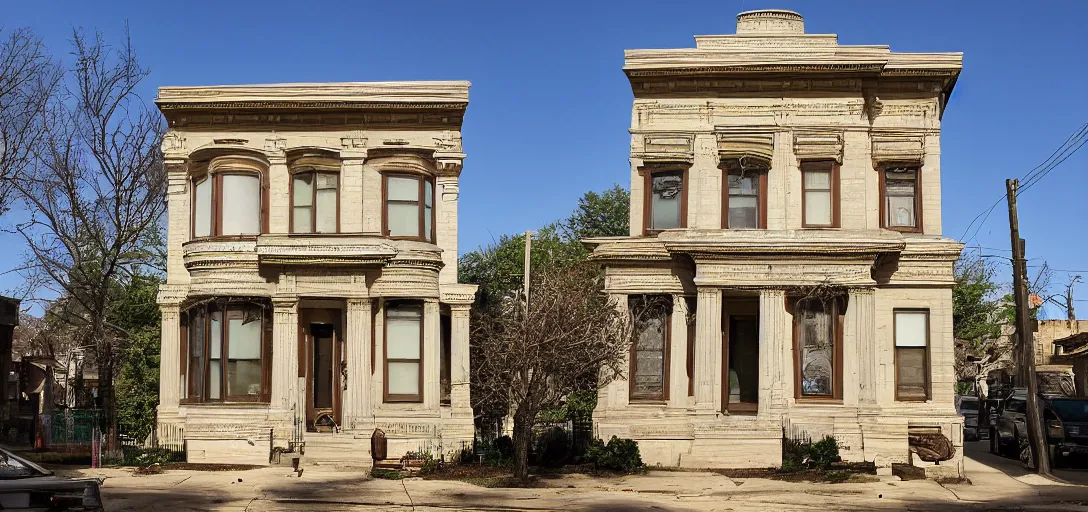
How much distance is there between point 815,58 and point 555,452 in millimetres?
11719

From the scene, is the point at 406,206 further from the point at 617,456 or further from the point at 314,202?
the point at 617,456

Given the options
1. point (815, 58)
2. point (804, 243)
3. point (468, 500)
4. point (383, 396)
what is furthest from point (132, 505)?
point (815, 58)

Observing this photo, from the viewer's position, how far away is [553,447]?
32.2 m

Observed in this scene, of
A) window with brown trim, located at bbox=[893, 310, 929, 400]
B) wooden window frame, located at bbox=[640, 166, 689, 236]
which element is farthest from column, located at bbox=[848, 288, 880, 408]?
wooden window frame, located at bbox=[640, 166, 689, 236]

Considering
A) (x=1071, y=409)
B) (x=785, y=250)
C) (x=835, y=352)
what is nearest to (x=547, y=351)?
(x=785, y=250)

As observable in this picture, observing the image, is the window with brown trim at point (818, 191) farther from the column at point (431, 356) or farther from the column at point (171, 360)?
the column at point (171, 360)

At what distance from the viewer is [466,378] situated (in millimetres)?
32156

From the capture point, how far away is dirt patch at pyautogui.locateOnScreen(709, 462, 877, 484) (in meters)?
28.6

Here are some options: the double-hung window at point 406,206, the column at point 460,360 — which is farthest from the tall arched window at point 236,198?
the column at point 460,360

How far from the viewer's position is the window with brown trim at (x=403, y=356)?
105 ft

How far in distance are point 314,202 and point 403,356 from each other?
14.8ft

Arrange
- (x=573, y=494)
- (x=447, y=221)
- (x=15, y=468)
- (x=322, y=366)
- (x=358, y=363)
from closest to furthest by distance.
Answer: (x=15, y=468) < (x=573, y=494) < (x=358, y=363) < (x=447, y=221) < (x=322, y=366)

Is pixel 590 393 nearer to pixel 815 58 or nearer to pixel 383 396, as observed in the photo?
pixel 383 396

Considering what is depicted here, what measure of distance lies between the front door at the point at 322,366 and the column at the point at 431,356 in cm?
237
